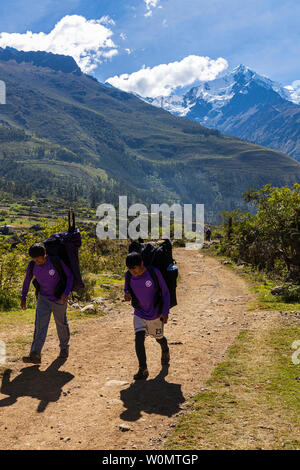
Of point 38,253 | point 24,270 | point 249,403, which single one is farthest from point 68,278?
point 24,270

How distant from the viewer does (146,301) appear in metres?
6.84

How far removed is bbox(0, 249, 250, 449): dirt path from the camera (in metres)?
5.10

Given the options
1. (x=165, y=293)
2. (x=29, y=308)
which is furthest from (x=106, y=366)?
(x=29, y=308)

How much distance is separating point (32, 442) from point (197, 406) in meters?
2.50

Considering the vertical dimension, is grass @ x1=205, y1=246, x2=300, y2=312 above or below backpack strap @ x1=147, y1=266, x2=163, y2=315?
below

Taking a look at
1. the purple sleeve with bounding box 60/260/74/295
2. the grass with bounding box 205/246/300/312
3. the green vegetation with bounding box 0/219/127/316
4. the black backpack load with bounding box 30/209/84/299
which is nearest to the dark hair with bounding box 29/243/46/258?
the black backpack load with bounding box 30/209/84/299

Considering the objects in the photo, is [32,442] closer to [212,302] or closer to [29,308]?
[29,308]

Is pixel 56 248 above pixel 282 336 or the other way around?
above

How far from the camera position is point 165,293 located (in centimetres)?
686

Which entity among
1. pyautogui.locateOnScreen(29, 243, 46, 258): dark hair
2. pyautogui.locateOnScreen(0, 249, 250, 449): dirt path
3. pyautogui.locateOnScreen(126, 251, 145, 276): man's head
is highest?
pyautogui.locateOnScreen(29, 243, 46, 258): dark hair

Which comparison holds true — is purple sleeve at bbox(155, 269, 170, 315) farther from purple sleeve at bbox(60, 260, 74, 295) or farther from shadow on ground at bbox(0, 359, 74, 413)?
shadow on ground at bbox(0, 359, 74, 413)

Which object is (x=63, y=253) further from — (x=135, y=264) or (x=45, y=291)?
(x=135, y=264)

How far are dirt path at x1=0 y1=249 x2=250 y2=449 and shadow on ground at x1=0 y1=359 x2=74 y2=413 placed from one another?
17mm

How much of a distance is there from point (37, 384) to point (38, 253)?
2.46 metres
